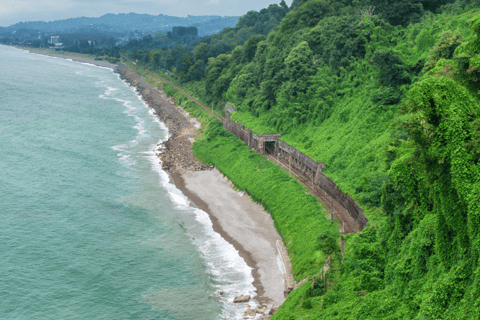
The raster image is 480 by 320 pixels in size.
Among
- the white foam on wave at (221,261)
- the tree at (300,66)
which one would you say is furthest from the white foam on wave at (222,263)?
the tree at (300,66)

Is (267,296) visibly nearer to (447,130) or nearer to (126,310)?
(126,310)

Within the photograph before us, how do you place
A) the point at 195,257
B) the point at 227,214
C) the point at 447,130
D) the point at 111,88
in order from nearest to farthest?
the point at 447,130 < the point at 195,257 < the point at 227,214 < the point at 111,88

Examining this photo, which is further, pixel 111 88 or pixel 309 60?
pixel 111 88

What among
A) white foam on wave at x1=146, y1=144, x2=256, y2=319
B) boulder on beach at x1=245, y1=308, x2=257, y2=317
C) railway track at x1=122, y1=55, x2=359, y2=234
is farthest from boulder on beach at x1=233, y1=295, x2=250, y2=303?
railway track at x1=122, y1=55, x2=359, y2=234

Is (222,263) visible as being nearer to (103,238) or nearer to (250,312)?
(250,312)

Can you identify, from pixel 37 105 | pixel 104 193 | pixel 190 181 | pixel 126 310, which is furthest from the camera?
pixel 37 105

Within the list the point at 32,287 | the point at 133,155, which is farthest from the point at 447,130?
the point at 133,155
